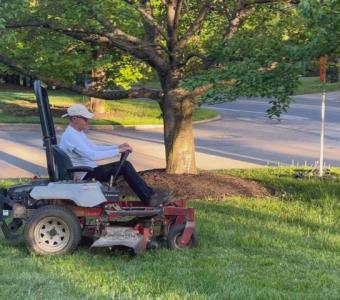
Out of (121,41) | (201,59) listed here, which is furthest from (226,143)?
(121,41)

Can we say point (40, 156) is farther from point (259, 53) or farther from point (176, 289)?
point (176, 289)

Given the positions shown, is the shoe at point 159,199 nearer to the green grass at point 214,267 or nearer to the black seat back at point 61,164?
the green grass at point 214,267

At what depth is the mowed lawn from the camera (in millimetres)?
23703

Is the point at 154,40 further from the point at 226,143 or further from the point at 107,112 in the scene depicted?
the point at 107,112

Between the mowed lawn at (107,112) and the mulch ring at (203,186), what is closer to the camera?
the mulch ring at (203,186)

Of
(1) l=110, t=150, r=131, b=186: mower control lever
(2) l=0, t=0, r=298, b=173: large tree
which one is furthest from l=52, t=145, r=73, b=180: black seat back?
(2) l=0, t=0, r=298, b=173: large tree

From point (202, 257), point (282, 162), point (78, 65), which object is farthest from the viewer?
point (282, 162)

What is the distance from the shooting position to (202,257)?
6090 mm

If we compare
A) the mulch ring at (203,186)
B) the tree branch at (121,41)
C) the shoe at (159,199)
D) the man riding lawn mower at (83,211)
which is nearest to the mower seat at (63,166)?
the man riding lawn mower at (83,211)

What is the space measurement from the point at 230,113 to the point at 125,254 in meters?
24.3

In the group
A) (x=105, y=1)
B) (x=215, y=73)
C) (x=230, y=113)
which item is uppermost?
(x=105, y=1)

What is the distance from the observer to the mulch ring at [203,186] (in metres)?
9.84

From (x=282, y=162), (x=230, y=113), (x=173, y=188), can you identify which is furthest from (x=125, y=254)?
(x=230, y=113)

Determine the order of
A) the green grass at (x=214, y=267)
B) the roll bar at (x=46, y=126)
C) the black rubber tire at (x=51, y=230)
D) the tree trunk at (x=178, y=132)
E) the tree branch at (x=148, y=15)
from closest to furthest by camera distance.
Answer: the green grass at (x=214, y=267)
the black rubber tire at (x=51, y=230)
the roll bar at (x=46, y=126)
the tree branch at (x=148, y=15)
the tree trunk at (x=178, y=132)
